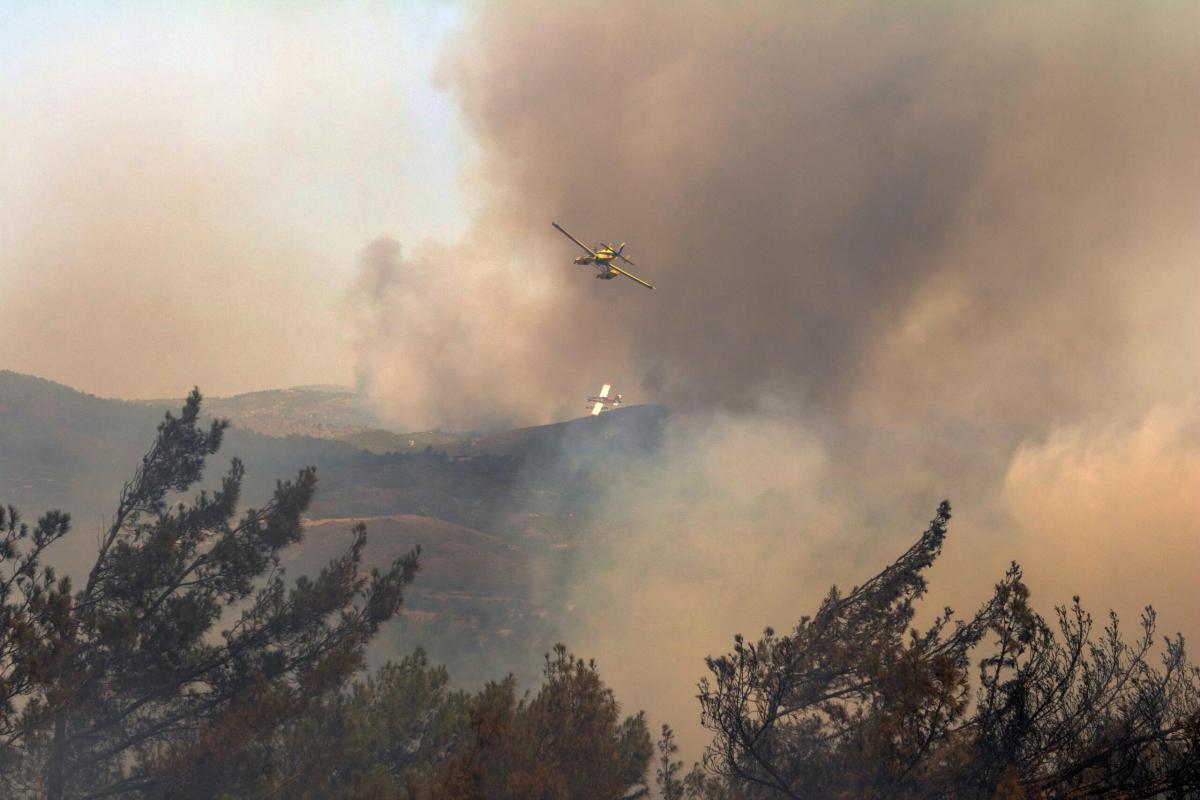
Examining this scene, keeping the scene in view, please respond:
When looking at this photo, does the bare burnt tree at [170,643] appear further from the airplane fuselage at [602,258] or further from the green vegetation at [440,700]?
the airplane fuselage at [602,258]

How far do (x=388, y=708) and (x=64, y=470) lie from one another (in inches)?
7224

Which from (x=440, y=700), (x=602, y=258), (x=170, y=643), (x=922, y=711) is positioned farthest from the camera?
(x=602, y=258)

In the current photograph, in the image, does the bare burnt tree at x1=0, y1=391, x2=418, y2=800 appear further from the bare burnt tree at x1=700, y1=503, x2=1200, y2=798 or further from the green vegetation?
the bare burnt tree at x1=700, y1=503, x2=1200, y2=798

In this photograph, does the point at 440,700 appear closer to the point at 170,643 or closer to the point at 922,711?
the point at 170,643

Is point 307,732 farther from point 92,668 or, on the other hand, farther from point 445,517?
point 445,517

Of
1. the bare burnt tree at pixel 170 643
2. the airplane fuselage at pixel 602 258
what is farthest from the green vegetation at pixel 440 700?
the airplane fuselage at pixel 602 258

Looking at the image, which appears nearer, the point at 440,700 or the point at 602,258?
the point at 440,700

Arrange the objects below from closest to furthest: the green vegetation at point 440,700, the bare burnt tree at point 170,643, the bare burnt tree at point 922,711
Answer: the bare burnt tree at point 922,711, the green vegetation at point 440,700, the bare burnt tree at point 170,643

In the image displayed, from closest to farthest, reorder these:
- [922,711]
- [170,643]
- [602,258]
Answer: [922,711]
[170,643]
[602,258]

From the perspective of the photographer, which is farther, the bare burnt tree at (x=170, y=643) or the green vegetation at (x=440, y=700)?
the bare burnt tree at (x=170, y=643)

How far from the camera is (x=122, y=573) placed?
3064 cm

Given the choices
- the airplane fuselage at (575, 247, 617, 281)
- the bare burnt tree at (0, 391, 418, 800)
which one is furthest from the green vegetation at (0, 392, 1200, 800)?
the airplane fuselage at (575, 247, 617, 281)

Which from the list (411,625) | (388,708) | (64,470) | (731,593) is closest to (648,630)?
(731,593)

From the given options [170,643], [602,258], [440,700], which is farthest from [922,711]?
[602,258]
